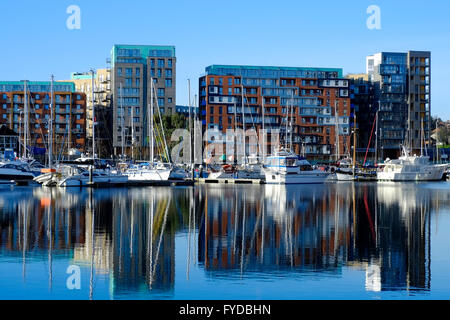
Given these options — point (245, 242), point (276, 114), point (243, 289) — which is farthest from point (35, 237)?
point (276, 114)

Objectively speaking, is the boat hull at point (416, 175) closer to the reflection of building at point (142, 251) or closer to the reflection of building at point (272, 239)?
the reflection of building at point (272, 239)

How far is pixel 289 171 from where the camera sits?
372ft

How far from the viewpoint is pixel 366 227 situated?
40781mm

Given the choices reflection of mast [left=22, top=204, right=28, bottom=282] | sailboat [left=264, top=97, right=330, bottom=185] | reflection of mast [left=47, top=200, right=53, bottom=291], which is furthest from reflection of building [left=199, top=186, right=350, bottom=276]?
sailboat [left=264, top=97, right=330, bottom=185]

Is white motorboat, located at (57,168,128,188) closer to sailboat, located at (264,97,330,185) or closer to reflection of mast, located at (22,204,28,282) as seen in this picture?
sailboat, located at (264,97,330,185)

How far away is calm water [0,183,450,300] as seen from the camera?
73.1ft

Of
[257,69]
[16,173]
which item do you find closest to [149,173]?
[16,173]

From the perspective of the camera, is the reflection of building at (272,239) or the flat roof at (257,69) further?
the flat roof at (257,69)

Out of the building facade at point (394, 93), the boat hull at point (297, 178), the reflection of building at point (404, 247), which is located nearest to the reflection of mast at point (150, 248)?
the reflection of building at point (404, 247)

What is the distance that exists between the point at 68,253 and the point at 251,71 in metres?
156

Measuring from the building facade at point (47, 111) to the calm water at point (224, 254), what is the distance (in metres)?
129

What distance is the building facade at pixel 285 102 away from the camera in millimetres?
179375
